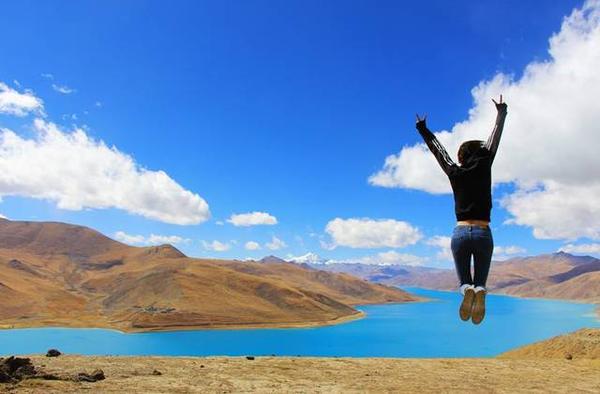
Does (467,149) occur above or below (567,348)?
below

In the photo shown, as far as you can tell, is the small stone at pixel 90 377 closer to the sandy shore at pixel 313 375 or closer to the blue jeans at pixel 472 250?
the sandy shore at pixel 313 375

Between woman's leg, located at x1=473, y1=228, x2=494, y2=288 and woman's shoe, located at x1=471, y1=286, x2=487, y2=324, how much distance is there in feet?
0.19

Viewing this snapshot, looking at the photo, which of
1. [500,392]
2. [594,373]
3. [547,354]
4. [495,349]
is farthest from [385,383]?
[495,349]

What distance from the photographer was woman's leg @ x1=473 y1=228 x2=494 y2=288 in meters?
3.99

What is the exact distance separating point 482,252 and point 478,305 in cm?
41

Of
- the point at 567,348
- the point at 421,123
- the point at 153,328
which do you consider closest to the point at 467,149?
the point at 421,123

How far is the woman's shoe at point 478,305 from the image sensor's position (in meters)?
3.95

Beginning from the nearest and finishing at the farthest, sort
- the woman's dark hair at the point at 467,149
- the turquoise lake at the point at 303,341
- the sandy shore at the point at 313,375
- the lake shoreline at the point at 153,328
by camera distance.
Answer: the woman's dark hair at the point at 467,149 → the sandy shore at the point at 313,375 → the turquoise lake at the point at 303,341 → the lake shoreline at the point at 153,328

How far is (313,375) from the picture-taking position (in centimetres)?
1873

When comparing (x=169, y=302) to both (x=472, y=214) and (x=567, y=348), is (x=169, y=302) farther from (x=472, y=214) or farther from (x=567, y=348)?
(x=472, y=214)

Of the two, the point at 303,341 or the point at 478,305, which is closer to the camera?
the point at 478,305

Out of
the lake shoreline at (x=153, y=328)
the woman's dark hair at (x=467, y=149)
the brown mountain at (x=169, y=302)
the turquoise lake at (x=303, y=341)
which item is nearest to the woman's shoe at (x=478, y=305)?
the woman's dark hair at (x=467, y=149)

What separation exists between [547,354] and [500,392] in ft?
88.0

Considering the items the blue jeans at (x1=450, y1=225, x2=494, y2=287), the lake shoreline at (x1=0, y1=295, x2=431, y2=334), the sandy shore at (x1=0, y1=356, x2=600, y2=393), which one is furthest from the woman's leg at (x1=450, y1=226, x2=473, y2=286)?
the lake shoreline at (x1=0, y1=295, x2=431, y2=334)
